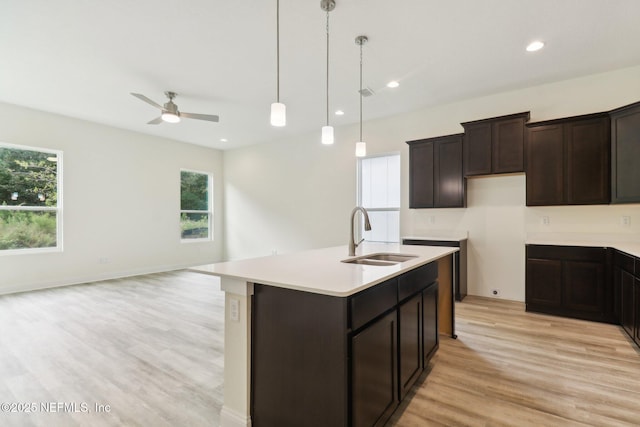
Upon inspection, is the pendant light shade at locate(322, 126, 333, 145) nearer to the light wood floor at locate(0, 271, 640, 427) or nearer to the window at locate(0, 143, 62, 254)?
the light wood floor at locate(0, 271, 640, 427)

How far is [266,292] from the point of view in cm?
162

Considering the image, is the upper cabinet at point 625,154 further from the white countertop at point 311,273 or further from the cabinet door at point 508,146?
the white countertop at point 311,273

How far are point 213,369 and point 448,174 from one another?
3899mm

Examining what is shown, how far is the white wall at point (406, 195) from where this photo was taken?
3775 millimetres

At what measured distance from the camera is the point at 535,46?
3033mm

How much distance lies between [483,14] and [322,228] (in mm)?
4307

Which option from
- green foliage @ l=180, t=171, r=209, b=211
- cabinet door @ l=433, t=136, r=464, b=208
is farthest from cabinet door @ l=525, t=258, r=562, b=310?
green foliage @ l=180, t=171, r=209, b=211

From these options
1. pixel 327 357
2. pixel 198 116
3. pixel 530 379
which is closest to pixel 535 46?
pixel 530 379

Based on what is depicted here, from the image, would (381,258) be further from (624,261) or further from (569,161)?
(569,161)

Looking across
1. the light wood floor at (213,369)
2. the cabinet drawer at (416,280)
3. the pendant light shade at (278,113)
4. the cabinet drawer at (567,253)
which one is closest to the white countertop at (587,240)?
the cabinet drawer at (567,253)

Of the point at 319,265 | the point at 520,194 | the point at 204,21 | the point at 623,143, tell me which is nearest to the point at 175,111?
the point at 204,21

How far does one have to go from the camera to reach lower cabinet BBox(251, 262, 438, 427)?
138 cm

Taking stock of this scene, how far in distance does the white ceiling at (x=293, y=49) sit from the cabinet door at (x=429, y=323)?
7.77 ft

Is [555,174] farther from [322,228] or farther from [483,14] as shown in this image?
[322,228]
